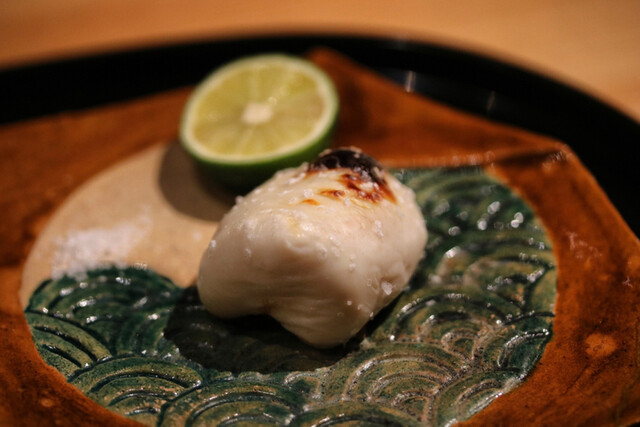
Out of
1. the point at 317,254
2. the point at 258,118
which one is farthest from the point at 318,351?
the point at 258,118

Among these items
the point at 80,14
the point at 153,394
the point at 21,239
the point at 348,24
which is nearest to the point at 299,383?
the point at 153,394

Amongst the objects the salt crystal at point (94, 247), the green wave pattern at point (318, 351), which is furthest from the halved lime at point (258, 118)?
the green wave pattern at point (318, 351)

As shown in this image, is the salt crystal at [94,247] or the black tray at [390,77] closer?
the salt crystal at [94,247]

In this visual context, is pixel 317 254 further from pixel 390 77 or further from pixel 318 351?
pixel 390 77

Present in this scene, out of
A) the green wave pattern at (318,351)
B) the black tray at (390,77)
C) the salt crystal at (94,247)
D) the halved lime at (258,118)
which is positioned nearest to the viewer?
the green wave pattern at (318,351)

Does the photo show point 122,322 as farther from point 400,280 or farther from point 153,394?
point 400,280

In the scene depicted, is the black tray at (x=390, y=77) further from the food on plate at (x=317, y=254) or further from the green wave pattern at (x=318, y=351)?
the food on plate at (x=317, y=254)
